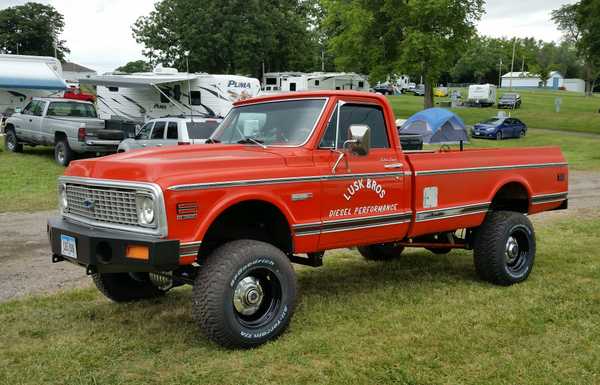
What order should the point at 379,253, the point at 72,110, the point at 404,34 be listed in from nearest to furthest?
the point at 379,253 → the point at 72,110 → the point at 404,34

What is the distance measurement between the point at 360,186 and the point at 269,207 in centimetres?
92

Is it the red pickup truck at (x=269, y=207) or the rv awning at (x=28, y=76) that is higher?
the rv awning at (x=28, y=76)

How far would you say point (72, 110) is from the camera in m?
18.6

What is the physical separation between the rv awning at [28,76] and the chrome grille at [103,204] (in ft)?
69.8

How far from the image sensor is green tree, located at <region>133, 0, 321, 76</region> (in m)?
50.3

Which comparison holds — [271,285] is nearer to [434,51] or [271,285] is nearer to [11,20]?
[434,51]

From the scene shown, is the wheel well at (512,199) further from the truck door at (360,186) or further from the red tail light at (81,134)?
the red tail light at (81,134)

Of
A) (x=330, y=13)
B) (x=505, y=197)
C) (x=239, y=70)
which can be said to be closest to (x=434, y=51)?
(x=330, y=13)

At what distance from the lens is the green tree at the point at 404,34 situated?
37.9 m

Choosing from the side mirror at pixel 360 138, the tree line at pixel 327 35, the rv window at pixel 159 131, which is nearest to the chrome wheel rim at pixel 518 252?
the side mirror at pixel 360 138

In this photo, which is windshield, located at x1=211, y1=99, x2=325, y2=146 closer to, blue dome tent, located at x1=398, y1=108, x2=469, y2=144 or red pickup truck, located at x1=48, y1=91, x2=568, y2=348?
red pickup truck, located at x1=48, y1=91, x2=568, y2=348

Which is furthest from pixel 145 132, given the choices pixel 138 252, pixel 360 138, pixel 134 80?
pixel 138 252

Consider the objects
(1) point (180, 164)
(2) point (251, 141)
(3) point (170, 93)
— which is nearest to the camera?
(1) point (180, 164)

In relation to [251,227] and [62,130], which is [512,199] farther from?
[62,130]
